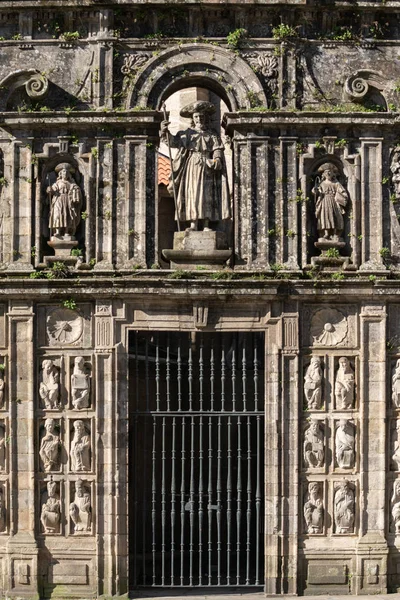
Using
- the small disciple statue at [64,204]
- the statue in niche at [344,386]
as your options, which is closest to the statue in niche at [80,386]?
the small disciple statue at [64,204]

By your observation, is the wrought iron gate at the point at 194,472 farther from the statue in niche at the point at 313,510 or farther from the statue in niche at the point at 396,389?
the statue in niche at the point at 396,389

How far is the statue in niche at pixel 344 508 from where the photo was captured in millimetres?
13961

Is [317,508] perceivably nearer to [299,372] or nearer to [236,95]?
[299,372]

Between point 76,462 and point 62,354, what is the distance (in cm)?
147

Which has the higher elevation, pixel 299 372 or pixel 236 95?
pixel 236 95

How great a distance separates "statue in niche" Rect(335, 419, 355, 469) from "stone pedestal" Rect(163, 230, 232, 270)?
2738mm

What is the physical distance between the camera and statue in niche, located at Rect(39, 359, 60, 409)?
13906 millimetres

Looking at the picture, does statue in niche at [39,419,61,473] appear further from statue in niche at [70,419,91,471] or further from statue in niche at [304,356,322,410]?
statue in niche at [304,356,322,410]

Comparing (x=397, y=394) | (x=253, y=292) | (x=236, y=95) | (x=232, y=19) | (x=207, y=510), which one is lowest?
(x=207, y=510)

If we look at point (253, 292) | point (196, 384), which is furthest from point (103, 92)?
point (196, 384)

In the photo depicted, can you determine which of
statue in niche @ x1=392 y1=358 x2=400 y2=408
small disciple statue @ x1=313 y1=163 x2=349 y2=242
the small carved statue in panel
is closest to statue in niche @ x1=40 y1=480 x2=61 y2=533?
the small carved statue in panel

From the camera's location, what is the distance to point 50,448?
13.9 metres

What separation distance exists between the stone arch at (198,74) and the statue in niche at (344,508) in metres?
5.35

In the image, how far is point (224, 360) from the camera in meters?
14.1
